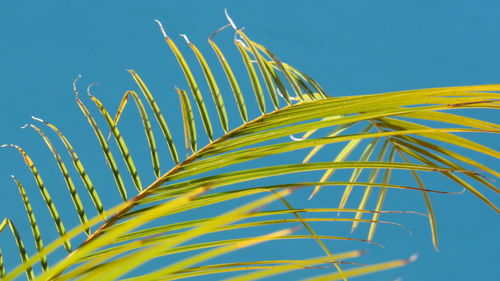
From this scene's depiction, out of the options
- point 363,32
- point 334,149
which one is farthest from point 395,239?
point 363,32

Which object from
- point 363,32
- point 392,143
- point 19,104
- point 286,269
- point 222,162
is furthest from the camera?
point 363,32

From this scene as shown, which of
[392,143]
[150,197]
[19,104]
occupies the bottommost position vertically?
[150,197]

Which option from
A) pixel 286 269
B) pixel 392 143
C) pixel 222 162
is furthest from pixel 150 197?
pixel 392 143

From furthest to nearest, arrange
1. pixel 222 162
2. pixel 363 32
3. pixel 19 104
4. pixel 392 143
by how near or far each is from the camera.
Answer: pixel 363 32
pixel 19 104
pixel 392 143
pixel 222 162

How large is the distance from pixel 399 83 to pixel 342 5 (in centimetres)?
146

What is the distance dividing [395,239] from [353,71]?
2575 mm

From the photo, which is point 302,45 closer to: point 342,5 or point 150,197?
point 342,5

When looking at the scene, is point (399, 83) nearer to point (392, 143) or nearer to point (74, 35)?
point (74, 35)

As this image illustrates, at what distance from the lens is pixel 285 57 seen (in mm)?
9648

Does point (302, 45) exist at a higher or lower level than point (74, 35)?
lower

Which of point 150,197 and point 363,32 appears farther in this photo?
point 363,32

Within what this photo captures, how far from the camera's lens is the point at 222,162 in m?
0.70

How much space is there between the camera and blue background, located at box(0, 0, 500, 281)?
878 cm

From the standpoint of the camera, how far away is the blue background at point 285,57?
878 centimetres
